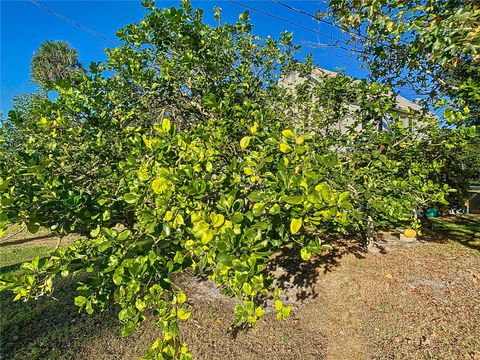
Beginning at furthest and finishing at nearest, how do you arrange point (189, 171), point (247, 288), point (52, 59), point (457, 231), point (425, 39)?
1. point (52, 59)
2. point (457, 231)
3. point (425, 39)
4. point (189, 171)
5. point (247, 288)

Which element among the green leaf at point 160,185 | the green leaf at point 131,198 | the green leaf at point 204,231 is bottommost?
the green leaf at point 204,231

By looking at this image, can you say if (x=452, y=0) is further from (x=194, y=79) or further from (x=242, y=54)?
(x=194, y=79)

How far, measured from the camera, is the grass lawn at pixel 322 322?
337 cm

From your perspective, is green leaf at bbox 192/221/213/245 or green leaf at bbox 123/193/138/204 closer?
green leaf at bbox 192/221/213/245

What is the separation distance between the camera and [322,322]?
393 centimetres

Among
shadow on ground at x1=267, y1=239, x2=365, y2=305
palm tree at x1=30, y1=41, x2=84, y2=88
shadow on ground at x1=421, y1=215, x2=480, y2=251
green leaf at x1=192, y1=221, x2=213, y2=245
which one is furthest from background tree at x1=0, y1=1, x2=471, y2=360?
palm tree at x1=30, y1=41, x2=84, y2=88

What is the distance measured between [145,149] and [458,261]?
6320 millimetres

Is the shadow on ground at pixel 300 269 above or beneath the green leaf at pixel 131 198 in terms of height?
beneath

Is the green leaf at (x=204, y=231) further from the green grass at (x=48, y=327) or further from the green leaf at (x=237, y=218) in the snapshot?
the green grass at (x=48, y=327)

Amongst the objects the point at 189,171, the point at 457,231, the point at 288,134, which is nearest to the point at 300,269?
the point at 288,134

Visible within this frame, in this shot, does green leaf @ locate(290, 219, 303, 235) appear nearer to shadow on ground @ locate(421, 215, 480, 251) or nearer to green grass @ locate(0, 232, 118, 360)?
green grass @ locate(0, 232, 118, 360)

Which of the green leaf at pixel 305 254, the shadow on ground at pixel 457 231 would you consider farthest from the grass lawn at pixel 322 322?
the green leaf at pixel 305 254

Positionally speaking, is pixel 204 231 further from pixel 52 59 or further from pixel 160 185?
pixel 52 59

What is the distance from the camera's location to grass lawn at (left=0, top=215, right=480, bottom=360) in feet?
11.1
